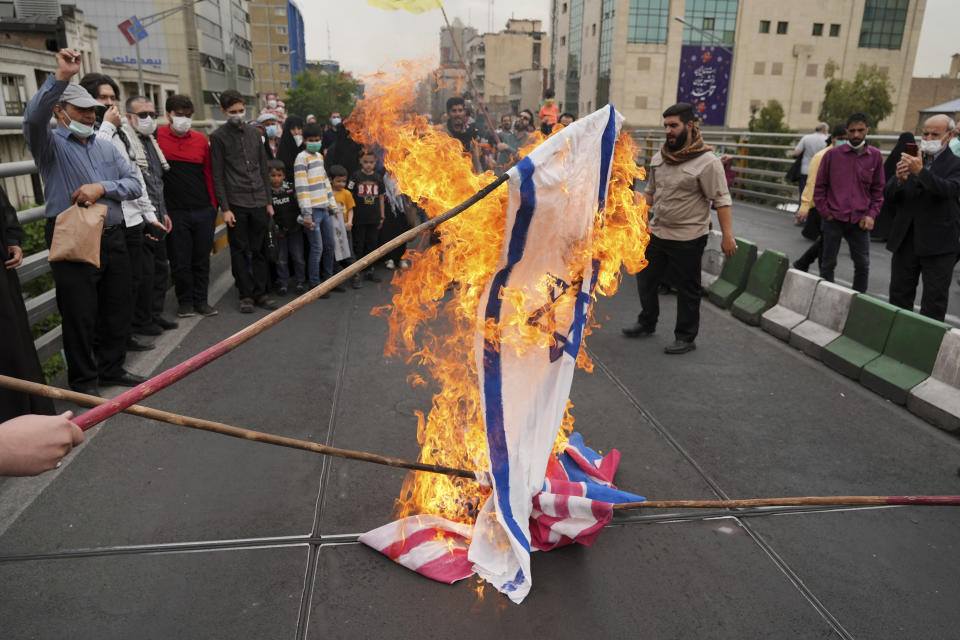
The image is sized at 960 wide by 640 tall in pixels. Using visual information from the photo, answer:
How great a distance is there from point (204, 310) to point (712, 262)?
6.54m

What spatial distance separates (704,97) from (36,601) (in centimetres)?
6873

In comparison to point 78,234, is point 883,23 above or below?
above

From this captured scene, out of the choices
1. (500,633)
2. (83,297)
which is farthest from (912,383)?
(83,297)

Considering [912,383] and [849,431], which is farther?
[912,383]

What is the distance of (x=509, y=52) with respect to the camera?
83375 mm

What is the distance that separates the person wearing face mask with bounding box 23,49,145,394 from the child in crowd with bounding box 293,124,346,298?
309 centimetres

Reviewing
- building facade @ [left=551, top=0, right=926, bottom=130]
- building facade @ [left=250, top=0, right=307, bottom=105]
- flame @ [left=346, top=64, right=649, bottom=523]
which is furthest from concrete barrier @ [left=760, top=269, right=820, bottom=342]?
building facade @ [left=250, top=0, right=307, bottom=105]

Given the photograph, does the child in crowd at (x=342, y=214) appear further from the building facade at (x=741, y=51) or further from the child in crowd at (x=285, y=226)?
the building facade at (x=741, y=51)

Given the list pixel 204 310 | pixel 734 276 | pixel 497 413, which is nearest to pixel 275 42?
pixel 204 310

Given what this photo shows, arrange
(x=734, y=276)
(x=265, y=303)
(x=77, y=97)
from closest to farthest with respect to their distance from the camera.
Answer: (x=77, y=97), (x=265, y=303), (x=734, y=276)

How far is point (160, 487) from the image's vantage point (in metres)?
3.81

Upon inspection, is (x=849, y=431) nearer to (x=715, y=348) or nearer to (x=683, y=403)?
(x=683, y=403)

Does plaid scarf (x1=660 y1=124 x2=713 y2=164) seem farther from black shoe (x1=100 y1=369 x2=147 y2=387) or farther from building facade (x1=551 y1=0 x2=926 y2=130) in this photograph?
building facade (x1=551 y1=0 x2=926 y2=130)

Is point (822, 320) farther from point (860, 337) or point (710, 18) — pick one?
point (710, 18)
